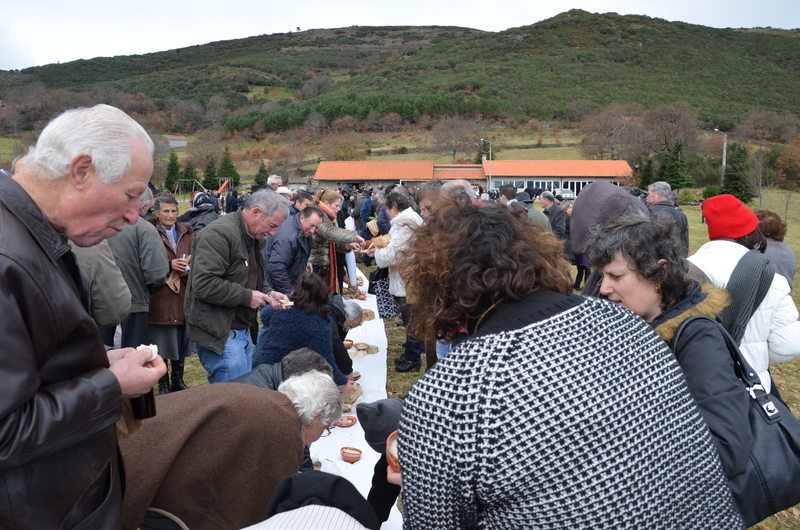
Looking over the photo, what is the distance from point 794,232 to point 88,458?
2424 centimetres

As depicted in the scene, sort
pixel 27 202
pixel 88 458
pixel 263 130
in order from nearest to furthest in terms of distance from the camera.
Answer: pixel 27 202, pixel 88 458, pixel 263 130

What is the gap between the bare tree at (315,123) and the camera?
3327 inches

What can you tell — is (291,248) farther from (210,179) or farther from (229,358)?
(210,179)

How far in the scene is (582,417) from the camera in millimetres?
1124

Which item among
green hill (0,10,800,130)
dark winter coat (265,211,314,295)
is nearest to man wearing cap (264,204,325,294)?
dark winter coat (265,211,314,295)

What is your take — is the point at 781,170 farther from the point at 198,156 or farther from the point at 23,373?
the point at 198,156

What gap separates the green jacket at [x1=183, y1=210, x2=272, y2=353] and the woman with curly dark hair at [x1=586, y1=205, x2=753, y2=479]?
7.88ft

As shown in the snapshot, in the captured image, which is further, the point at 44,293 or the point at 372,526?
the point at 372,526

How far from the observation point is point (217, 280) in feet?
11.4

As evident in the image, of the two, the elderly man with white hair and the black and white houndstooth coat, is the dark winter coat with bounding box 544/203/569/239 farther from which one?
the elderly man with white hair

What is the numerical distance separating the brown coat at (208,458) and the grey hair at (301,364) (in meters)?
0.69

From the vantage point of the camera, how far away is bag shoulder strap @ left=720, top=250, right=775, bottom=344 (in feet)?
8.29

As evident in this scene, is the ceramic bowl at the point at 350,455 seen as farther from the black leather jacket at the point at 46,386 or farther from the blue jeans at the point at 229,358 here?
the black leather jacket at the point at 46,386

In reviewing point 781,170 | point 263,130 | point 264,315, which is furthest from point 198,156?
point 264,315
